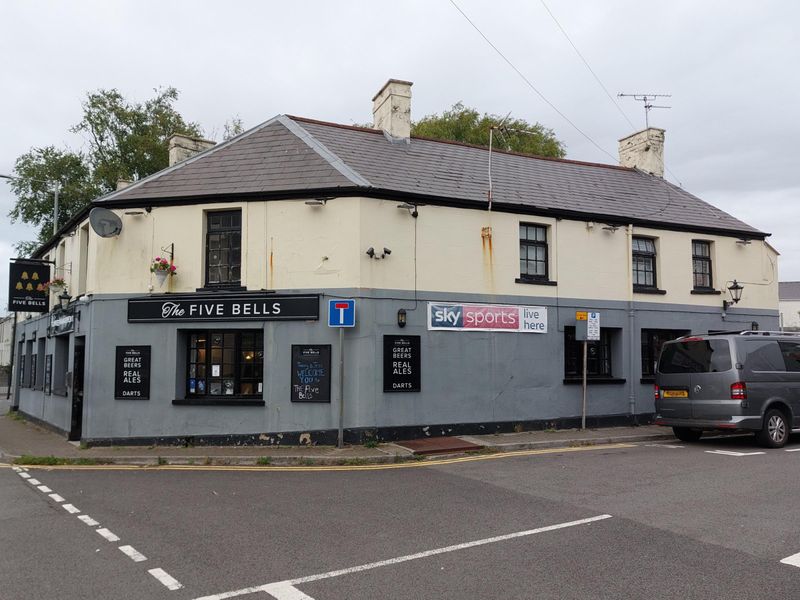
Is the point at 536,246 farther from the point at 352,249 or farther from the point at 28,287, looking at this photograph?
the point at 28,287

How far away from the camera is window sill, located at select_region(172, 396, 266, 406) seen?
12547 millimetres

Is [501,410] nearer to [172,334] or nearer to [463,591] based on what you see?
[172,334]

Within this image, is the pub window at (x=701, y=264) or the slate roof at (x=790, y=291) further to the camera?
the slate roof at (x=790, y=291)

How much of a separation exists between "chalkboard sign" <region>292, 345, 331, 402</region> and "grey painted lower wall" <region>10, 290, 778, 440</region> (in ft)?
0.43

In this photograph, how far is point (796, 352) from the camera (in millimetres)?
12852

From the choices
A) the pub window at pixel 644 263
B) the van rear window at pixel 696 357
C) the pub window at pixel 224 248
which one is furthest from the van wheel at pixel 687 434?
the pub window at pixel 224 248

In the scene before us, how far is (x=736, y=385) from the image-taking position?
1187 centimetres

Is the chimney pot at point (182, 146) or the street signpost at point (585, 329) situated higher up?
the chimney pot at point (182, 146)

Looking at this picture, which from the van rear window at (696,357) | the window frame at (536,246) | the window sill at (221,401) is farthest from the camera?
the window frame at (536,246)

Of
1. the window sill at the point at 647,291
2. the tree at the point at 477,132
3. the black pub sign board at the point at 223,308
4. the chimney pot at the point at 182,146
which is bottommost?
the black pub sign board at the point at 223,308

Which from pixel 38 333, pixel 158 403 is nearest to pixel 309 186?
pixel 158 403

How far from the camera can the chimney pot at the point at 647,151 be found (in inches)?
792

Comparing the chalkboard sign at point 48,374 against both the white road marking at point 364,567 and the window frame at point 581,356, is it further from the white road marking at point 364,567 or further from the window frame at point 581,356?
the white road marking at point 364,567

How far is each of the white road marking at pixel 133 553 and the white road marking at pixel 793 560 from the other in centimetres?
573
